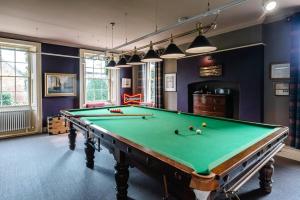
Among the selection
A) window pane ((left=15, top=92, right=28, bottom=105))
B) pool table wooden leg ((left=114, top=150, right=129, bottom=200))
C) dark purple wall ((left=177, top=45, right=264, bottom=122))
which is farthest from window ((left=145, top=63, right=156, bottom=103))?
pool table wooden leg ((left=114, top=150, right=129, bottom=200))

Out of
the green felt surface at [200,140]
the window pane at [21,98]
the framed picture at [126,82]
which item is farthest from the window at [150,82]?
the green felt surface at [200,140]

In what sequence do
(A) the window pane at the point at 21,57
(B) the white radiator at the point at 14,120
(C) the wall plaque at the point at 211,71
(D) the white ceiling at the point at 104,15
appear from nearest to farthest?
(D) the white ceiling at the point at 104,15 < (C) the wall plaque at the point at 211,71 < (B) the white radiator at the point at 14,120 < (A) the window pane at the point at 21,57

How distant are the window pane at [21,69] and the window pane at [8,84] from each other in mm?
227

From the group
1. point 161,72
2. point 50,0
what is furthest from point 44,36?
point 161,72

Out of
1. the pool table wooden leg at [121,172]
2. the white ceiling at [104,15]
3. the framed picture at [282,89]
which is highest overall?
the white ceiling at [104,15]

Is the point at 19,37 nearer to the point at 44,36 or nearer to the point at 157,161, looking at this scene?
the point at 44,36

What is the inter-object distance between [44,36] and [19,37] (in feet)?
2.08

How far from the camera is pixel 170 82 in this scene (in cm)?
633

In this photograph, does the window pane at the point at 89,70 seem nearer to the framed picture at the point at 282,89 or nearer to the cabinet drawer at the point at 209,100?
the cabinet drawer at the point at 209,100

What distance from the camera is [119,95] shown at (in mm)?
7227

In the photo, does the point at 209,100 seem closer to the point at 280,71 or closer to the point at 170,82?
the point at 280,71

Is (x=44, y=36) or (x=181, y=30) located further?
(x=44, y=36)

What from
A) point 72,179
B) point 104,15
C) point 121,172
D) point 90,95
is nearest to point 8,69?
point 90,95

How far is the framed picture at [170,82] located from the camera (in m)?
6.18
